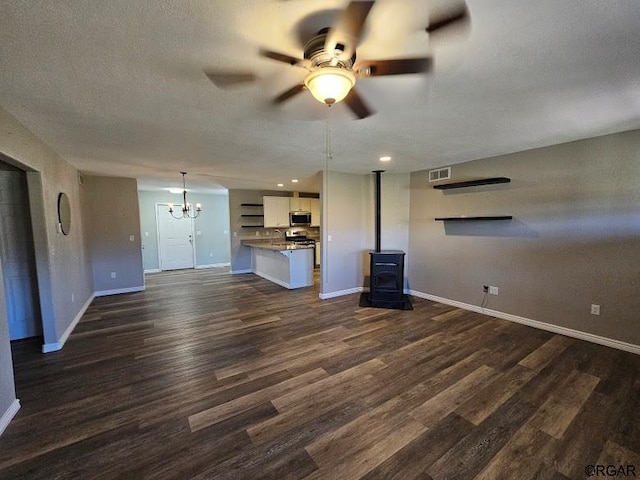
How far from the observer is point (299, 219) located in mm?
7855

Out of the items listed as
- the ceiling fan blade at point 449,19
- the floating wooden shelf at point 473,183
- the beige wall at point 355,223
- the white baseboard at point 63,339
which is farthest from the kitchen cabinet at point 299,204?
the ceiling fan blade at point 449,19

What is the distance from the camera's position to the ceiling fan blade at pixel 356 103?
5.78 ft

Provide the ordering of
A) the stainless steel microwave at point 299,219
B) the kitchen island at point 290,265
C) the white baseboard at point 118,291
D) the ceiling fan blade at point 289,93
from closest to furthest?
the ceiling fan blade at point 289,93 → the white baseboard at point 118,291 → the kitchen island at point 290,265 → the stainless steel microwave at point 299,219

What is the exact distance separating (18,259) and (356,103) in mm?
4329

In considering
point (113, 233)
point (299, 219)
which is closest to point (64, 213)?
point (113, 233)

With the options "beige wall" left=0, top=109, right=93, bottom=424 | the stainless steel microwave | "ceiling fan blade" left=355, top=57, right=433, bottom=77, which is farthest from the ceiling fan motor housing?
the stainless steel microwave

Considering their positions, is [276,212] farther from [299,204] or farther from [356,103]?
[356,103]

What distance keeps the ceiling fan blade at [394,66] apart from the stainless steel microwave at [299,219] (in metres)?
6.31

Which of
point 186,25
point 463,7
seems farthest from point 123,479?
point 463,7

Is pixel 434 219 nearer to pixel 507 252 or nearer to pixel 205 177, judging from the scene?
pixel 507 252

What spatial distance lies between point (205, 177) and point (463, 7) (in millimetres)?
5176

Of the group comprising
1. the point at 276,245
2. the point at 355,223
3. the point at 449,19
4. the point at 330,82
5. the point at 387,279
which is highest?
the point at 449,19

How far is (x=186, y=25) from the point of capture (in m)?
1.25

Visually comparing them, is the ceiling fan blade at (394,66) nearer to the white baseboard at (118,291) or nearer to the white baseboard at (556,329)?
the white baseboard at (556,329)
